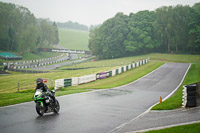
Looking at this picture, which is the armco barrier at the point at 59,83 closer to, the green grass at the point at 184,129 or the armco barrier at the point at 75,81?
the armco barrier at the point at 75,81

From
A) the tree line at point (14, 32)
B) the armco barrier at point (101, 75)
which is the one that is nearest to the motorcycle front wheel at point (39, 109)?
the armco barrier at point (101, 75)

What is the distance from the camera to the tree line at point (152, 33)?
82938 mm

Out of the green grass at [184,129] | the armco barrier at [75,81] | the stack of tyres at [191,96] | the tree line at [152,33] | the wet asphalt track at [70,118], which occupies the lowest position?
the armco barrier at [75,81]

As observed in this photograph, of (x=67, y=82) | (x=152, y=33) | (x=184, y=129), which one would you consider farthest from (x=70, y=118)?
(x=152, y=33)

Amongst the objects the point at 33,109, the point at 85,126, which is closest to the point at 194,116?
the point at 85,126

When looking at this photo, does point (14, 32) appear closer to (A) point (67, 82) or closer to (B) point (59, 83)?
(A) point (67, 82)

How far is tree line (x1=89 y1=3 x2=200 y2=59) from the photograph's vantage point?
8294 cm

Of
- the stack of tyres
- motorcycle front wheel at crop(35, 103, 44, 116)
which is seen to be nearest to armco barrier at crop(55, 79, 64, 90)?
motorcycle front wheel at crop(35, 103, 44, 116)

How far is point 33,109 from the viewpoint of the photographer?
44.0ft

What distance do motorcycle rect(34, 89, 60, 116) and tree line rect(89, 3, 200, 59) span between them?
7337 centimetres

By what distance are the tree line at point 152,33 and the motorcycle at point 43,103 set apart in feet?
241

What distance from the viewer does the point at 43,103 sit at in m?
11.8

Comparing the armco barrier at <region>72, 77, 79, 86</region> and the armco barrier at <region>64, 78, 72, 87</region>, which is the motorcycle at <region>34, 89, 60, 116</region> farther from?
the armco barrier at <region>72, 77, 79, 86</region>

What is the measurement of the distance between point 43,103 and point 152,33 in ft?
272
